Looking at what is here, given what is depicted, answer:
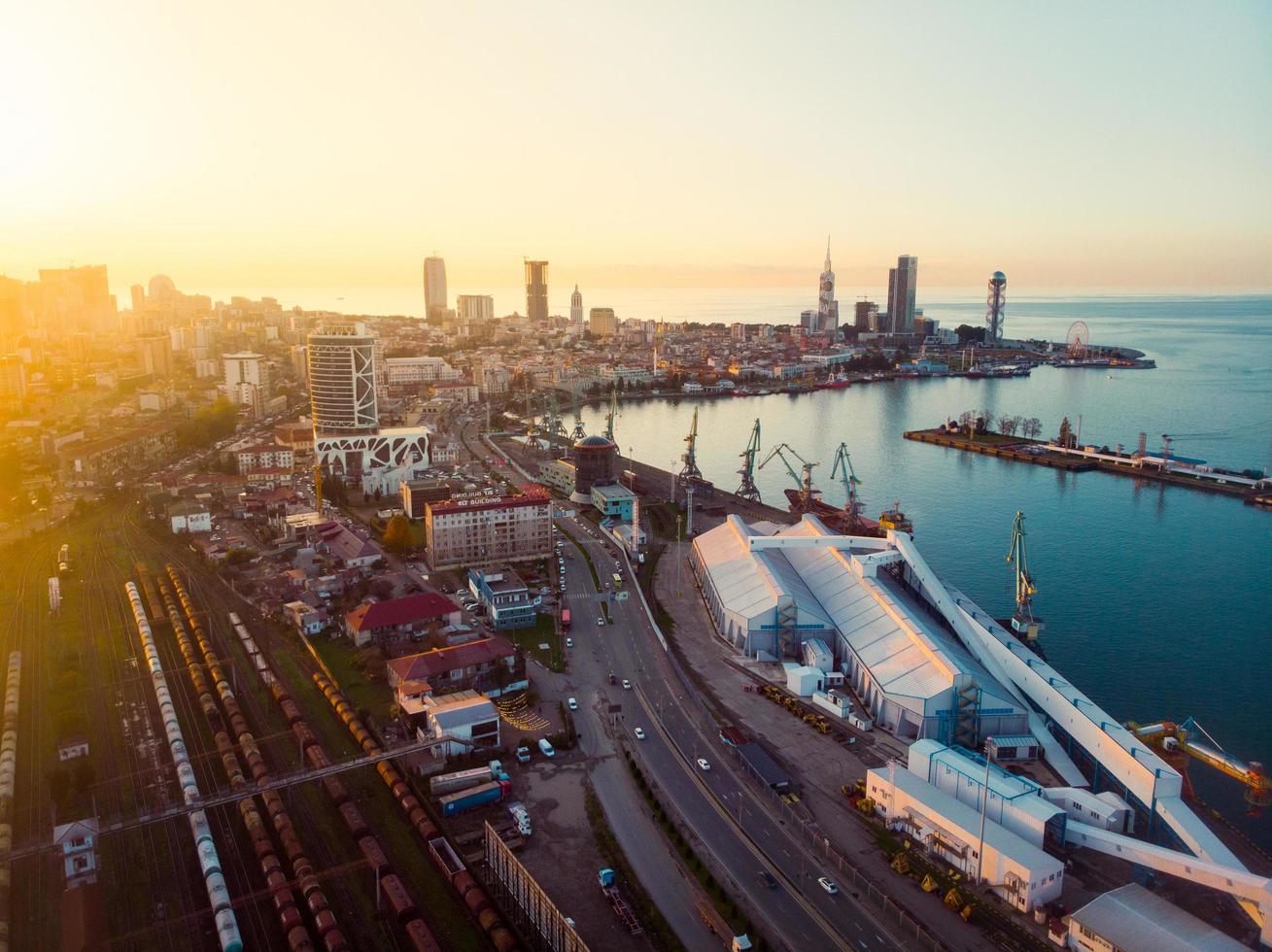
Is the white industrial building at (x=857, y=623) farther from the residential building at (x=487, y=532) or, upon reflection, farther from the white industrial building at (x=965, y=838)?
the residential building at (x=487, y=532)

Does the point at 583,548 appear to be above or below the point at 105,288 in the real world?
below

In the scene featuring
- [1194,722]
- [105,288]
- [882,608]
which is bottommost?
[1194,722]

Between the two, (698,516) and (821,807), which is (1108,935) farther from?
(698,516)

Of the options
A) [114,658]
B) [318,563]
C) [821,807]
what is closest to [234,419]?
[318,563]

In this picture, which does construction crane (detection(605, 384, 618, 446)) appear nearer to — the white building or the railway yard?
the white building

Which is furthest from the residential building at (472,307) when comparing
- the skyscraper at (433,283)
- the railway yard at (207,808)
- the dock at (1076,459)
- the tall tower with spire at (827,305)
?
the railway yard at (207,808)
